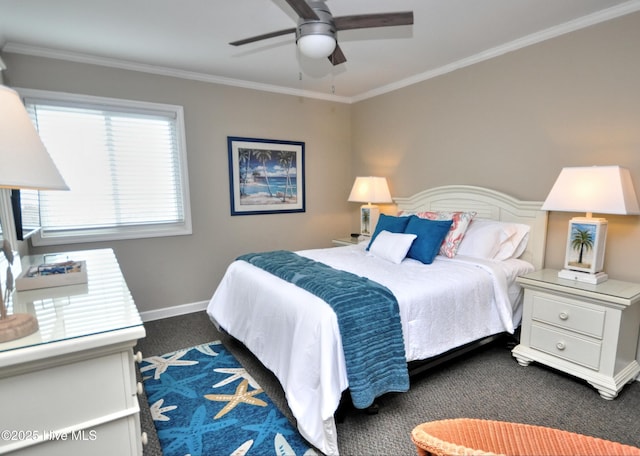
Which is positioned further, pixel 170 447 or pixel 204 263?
pixel 204 263

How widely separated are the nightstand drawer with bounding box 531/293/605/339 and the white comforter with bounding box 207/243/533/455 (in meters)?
0.20

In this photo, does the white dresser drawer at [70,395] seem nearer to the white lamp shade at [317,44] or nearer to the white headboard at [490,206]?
the white lamp shade at [317,44]

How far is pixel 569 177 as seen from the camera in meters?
2.31

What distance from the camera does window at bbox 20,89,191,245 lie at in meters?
3.01

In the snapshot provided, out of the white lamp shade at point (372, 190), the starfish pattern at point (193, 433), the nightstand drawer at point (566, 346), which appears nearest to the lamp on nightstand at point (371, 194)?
the white lamp shade at point (372, 190)

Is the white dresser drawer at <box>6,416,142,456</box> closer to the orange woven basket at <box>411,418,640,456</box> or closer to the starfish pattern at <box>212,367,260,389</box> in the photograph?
the orange woven basket at <box>411,418,640,456</box>

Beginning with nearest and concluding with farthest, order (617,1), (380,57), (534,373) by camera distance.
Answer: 1. (617,1)
2. (534,373)
3. (380,57)

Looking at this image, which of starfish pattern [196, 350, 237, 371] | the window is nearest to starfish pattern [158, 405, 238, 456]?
starfish pattern [196, 350, 237, 371]

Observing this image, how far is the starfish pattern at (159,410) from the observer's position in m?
2.00

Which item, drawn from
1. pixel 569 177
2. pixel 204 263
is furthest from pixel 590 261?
pixel 204 263

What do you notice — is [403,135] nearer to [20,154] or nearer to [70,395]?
[20,154]

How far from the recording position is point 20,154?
911 millimetres

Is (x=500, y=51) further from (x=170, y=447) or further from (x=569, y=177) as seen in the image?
(x=170, y=447)

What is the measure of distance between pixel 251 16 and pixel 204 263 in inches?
99.6
